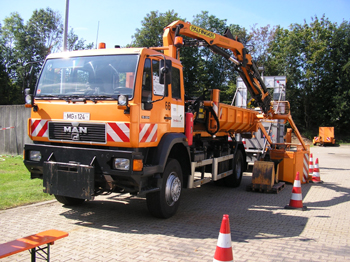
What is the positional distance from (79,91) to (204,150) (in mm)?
3461

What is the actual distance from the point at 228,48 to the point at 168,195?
5.00 meters

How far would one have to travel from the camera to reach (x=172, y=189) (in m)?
6.04

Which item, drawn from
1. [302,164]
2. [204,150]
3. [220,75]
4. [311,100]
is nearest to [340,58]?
[311,100]

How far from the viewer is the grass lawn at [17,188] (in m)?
6.82

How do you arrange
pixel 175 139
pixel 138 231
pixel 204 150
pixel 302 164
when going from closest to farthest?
pixel 138 231 → pixel 175 139 → pixel 204 150 → pixel 302 164

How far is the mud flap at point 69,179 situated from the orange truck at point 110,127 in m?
0.02

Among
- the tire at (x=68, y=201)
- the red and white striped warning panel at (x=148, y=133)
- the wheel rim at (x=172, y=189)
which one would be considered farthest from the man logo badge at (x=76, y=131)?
the wheel rim at (x=172, y=189)

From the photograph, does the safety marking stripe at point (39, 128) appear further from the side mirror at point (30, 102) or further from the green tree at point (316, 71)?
the green tree at point (316, 71)

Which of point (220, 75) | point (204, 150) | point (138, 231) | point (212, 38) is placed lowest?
point (138, 231)

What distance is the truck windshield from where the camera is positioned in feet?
17.6

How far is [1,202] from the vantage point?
659 centimetres

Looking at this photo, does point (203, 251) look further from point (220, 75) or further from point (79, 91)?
point (220, 75)

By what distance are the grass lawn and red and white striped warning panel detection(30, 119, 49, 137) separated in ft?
5.83

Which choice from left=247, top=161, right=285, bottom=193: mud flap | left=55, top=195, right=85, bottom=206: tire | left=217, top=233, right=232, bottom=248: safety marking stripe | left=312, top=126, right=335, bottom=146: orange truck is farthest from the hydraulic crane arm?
left=312, top=126, right=335, bottom=146: orange truck
